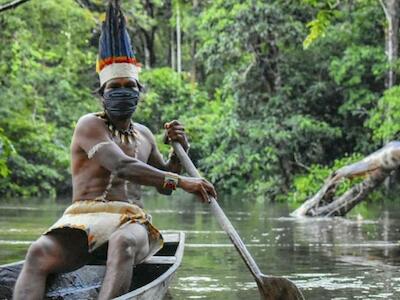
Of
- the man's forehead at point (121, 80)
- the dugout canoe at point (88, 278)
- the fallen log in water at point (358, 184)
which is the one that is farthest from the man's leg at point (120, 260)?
the fallen log in water at point (358, 184)

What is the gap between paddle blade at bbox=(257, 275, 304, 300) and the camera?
5.93 m

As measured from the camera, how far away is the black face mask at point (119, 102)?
5.57 m

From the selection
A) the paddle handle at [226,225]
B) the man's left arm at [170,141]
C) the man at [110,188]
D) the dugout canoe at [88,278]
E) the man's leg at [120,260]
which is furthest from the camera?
the man's left arm at [170,141]

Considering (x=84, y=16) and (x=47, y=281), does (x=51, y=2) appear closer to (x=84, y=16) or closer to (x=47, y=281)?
(x=84, y=16)

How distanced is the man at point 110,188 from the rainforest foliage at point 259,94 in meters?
18.3

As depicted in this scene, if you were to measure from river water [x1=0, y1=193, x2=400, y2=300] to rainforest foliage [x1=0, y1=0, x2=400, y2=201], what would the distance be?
8437mm

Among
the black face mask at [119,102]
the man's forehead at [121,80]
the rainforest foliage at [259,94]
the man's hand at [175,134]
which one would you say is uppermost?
the rainforest foliage at [259,94]

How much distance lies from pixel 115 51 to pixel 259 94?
2192 cm

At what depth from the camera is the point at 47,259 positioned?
520 cm

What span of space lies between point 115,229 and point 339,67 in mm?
21320

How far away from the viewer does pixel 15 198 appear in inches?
1040

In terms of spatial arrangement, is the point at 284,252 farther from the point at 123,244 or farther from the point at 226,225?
the point at 123,244

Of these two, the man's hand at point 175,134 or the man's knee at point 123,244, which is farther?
the man's hand at point 175,134

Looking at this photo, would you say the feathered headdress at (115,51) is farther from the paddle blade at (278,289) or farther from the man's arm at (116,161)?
the paddle blade at (278,289)
